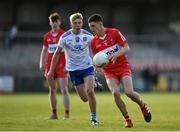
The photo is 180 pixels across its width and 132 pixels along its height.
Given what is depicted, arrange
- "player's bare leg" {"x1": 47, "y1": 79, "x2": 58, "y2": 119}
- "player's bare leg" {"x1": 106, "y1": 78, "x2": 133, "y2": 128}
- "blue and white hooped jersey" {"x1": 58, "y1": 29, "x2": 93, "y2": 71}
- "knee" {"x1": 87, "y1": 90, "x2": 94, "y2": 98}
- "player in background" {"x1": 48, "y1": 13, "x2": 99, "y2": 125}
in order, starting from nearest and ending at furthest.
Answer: "player's bare leg" {"x1": 106, "y1": 78, "x2": 133, "y2": 128}
"knee" {"x1": 87, "y1": 90, "x2": 94, "y2": 98}
"player in background" {"x1": 48, "y1": 13, "x2": 99, "y2": 125}
"blue and white hooped jersey" {"x1": 58, "y1": 29, "x2": 93, "y2": 71}
"player's bare leg" {"x1": 47, "y1": 79, "x2": 58, "y2": 119}

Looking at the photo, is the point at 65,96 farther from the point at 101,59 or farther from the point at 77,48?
the point at 101,59

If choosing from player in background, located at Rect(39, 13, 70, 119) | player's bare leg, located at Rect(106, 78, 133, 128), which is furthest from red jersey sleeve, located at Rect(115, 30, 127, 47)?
player in background, located at Rect(39, 13, 70, 119)

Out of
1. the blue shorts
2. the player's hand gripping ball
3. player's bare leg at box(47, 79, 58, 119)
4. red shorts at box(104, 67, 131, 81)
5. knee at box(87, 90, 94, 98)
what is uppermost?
the player's hand gripping ball

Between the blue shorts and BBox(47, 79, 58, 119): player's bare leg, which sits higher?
the blue shorts

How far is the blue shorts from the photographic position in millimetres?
17297

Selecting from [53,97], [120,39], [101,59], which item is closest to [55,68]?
[53,97]

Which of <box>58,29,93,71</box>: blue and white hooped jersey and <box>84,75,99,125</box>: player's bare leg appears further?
<box>58,29,93,71</box>: blue and white hooped jersey

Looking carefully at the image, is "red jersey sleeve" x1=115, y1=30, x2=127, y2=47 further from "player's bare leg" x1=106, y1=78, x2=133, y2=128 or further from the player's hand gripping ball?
"player's bare leg" x1=106, y1=78, x2=133, y2=128

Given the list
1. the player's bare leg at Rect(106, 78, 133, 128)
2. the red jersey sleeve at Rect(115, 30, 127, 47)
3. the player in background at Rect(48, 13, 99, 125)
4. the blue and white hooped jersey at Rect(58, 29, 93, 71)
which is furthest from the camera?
the blue and white hooped jersey at Rect(58, 29, 93, 71)

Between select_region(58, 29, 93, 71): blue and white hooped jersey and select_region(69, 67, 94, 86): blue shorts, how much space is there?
0.09 meters

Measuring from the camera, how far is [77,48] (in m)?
17.4

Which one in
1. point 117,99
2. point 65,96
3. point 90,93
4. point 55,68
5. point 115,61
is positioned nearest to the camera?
point 117,99

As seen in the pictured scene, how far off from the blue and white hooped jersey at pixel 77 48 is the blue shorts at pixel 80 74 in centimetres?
9

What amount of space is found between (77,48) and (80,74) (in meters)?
0.67
